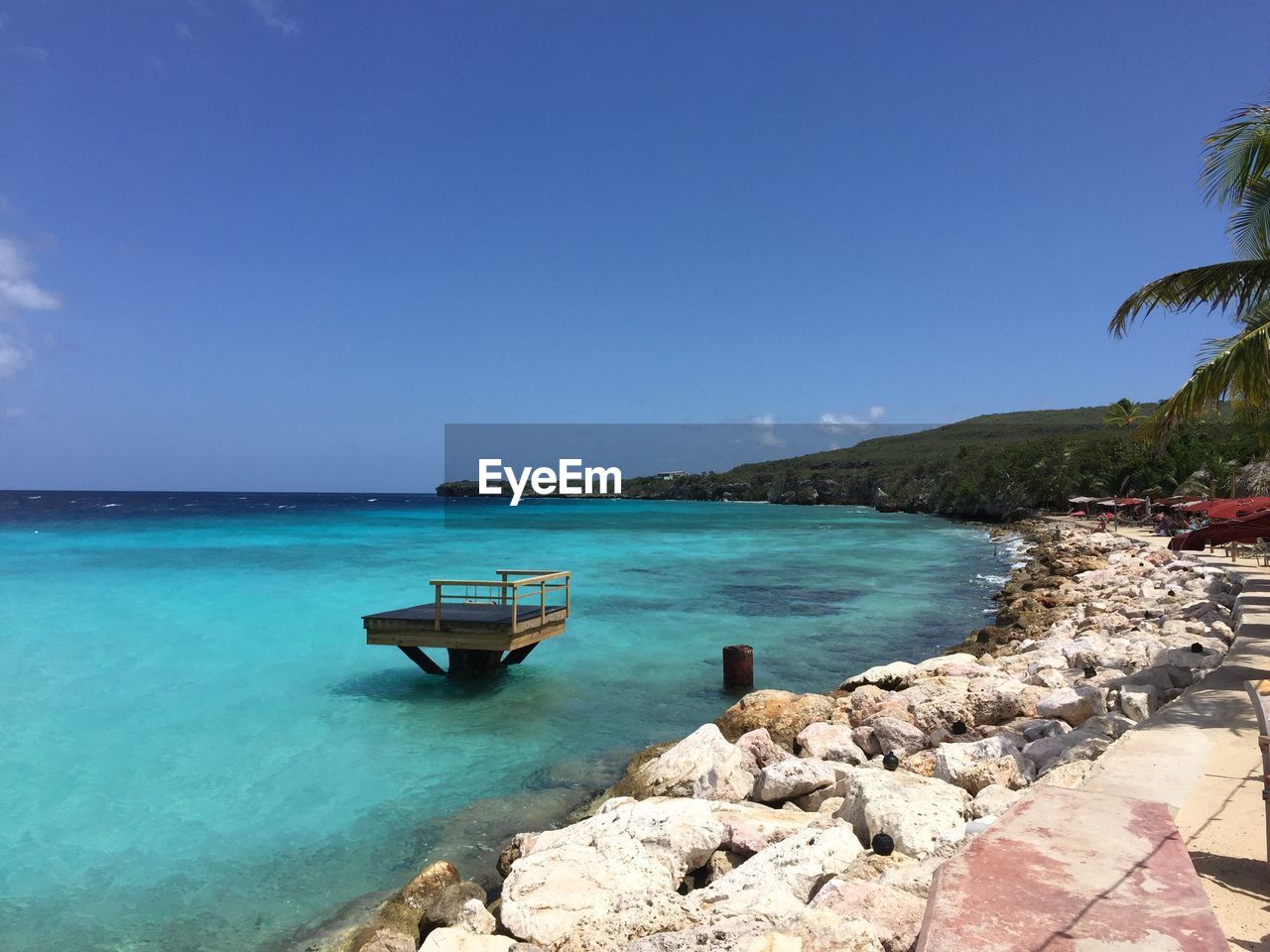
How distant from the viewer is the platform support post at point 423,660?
1374 cm

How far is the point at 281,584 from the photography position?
2958 cm

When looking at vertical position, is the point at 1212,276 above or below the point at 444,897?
above

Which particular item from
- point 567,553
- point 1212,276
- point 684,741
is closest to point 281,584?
point 567,553

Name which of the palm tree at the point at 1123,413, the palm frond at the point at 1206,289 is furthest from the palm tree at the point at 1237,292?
the palm tree at the point at 1123,413

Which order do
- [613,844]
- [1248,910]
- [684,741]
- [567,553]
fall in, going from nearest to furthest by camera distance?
[1248,910]
[613,844]
[684,741]
[567,553]

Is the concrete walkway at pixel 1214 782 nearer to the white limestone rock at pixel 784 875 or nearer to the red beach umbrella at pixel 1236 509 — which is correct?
the white limestone rock at pixel 784 875

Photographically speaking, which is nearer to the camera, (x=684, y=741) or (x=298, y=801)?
(x=684, y=741)

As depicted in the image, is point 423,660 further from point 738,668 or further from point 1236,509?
point 1236,509

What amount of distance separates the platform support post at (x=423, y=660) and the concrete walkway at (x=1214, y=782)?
1103 centimetres

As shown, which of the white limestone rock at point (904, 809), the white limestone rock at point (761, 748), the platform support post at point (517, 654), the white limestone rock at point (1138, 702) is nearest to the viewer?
the white limestone rock at point (904, 809)

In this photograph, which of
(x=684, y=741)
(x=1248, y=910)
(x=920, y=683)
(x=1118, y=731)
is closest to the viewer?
(x=1248, y=910)

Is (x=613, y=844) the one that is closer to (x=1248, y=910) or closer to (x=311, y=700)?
(x=1248, y=910)

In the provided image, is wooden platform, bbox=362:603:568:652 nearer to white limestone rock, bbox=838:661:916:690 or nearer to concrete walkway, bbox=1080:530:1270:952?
white limestone rock, bbox=838:661:916:690

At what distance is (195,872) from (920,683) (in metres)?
8.48
